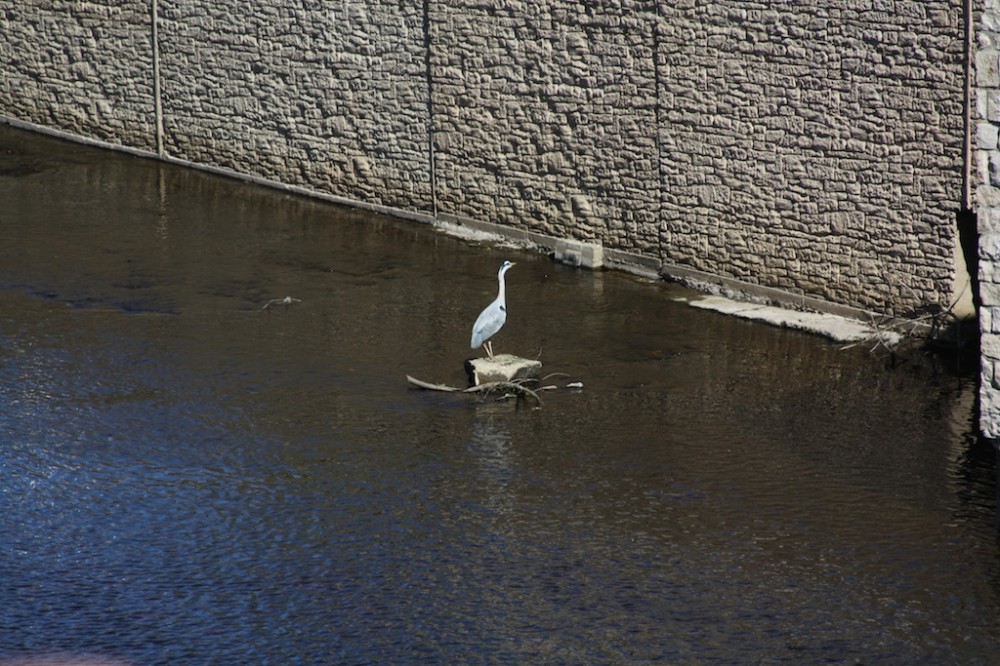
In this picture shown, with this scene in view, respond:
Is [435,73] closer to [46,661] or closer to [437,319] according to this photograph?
[437,319]

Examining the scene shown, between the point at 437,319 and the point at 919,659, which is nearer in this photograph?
the point at 919,659

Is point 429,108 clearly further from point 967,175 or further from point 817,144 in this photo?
point 967,175

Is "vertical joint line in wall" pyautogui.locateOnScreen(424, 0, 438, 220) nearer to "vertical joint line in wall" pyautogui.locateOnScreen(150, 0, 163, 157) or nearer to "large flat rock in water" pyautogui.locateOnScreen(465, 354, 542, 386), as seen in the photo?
"vertical joint line in wall" pyautogui.locateOnScreen(150, 0, 163, 157)

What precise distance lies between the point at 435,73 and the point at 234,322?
5547 millimetres

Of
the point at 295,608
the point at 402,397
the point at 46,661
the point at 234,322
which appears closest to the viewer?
the point at 46,661

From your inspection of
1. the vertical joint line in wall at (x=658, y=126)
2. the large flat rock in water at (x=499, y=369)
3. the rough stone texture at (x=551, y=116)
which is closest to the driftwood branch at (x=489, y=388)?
the large flat rock in water at (x=499, y=369)

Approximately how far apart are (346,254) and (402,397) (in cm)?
560

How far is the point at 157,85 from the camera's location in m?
23.0

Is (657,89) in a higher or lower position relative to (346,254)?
higher

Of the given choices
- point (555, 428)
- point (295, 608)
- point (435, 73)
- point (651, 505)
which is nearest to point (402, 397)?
point (555, 428)

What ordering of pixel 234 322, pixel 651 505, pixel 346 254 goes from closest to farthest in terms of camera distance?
pixel 651 505, pixel 234 322, pixel 346 254

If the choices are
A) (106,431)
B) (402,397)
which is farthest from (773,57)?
(106,431)

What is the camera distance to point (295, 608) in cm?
911

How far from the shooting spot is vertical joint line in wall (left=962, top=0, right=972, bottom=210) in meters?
13.8
